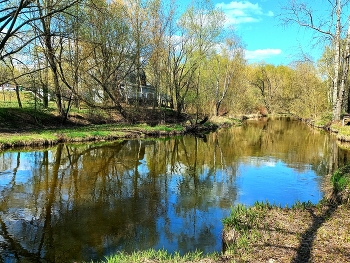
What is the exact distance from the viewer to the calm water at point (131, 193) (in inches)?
267

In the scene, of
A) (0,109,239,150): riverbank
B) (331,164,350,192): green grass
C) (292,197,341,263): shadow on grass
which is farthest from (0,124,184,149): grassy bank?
(292,197,341,263): shadow on grass

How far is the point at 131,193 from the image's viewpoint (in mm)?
10516

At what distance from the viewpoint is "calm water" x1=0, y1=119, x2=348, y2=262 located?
6.79m

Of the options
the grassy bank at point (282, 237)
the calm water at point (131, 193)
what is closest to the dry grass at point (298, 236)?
the grassy bank at point (282, 237)

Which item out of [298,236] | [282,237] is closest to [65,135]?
[282,237]

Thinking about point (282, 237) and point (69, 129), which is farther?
point (69, 129)

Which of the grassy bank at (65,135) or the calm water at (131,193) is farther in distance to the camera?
the grassy bank at (65,135)

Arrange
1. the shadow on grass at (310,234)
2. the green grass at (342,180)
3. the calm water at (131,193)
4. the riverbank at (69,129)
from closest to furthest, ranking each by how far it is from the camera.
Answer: the shadow on grass at (310,234) → the calm water at (131,193) → the green grass at (342,180) → the riverbank at (69,129)

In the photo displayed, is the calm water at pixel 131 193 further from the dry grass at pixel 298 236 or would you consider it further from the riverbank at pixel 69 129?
the riverbank at pixel 69 129

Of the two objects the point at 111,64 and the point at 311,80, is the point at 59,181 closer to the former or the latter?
the point at 111,64

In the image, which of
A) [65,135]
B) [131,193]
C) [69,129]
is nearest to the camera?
[131,193]

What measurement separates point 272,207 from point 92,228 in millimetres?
4340

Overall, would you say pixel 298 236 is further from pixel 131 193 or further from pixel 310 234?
pixel 131 193

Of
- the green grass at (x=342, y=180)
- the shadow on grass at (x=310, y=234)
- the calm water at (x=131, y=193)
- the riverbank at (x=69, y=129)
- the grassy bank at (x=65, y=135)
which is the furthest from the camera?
the riverbank at (x=69, y=129)
